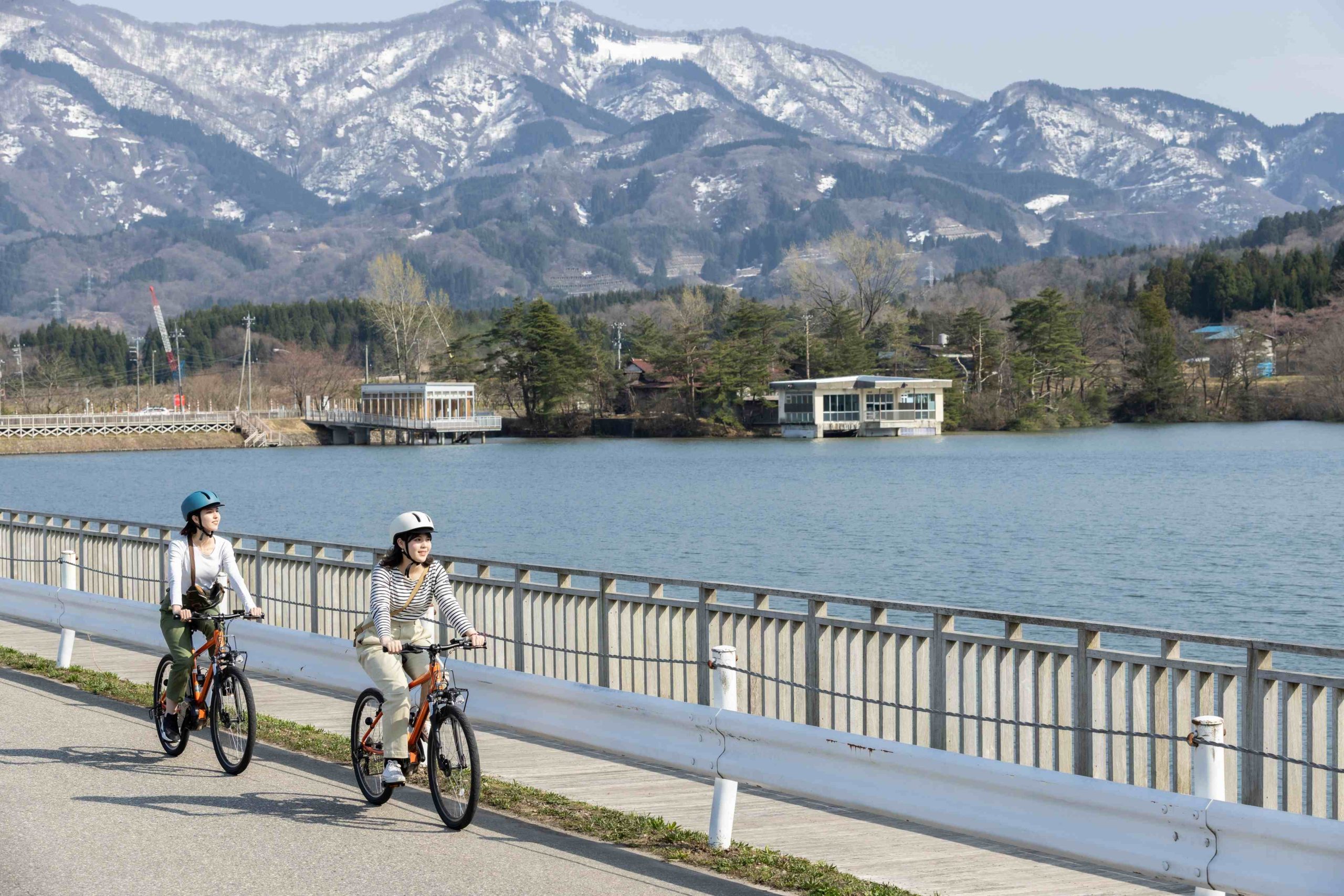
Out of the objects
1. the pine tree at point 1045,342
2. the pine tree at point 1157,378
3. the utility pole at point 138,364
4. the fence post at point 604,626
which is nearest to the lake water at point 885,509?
the pine tree at point 1045,342

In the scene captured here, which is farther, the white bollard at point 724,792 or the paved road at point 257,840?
the white bollard at point 724,792

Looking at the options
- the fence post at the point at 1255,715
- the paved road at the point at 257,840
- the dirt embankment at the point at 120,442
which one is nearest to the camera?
the paved road at the point at 257,840

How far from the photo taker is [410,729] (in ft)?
28.3

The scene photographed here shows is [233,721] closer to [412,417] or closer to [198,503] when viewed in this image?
[198,503]

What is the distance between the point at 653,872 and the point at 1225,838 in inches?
113

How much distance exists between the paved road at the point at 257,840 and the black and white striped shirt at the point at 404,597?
44.8 inches

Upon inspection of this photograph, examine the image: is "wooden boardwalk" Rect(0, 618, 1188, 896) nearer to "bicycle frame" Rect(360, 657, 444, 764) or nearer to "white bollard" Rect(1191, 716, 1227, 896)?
"bicycle frame" Rect(360, 657, 444, 764)

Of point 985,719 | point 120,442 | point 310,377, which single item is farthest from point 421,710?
point 310,377

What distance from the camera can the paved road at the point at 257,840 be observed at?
7.27m

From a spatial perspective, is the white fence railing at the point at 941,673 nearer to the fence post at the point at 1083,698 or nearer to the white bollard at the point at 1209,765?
the fence post at the point at 1083,698

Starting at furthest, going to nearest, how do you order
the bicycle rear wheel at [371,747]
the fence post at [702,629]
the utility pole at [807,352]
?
the utility pole at [807,352] < the fence post at [702,629] < the bicycle rear wheel at [371,747]

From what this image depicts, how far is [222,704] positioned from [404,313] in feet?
468

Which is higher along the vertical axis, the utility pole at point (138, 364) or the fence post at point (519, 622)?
the utility pole at point (138, 364)

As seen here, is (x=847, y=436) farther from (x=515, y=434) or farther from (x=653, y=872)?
(x=653, y=872)
